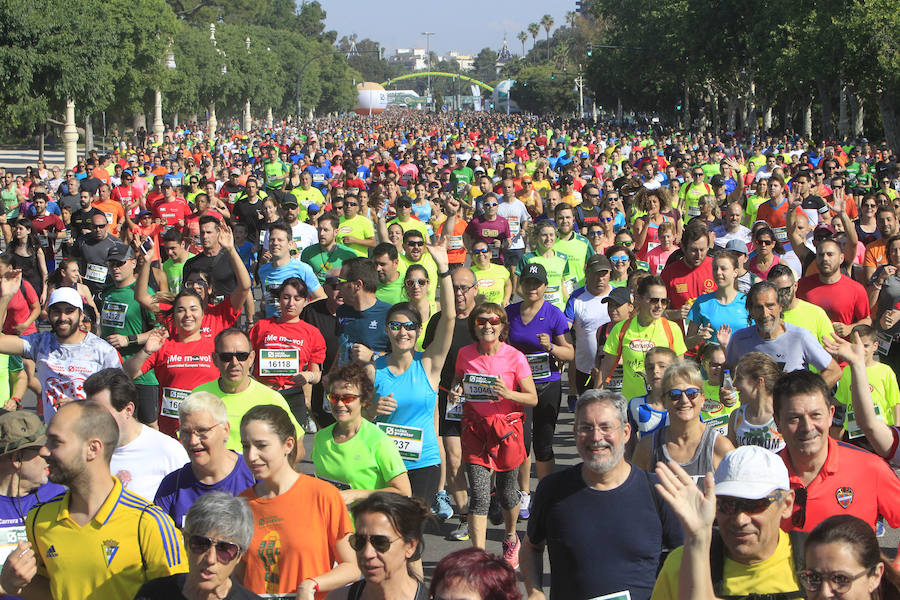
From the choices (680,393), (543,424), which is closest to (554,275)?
(543,424)

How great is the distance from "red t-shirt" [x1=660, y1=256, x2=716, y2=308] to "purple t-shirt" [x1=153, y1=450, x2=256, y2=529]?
17.9 feet

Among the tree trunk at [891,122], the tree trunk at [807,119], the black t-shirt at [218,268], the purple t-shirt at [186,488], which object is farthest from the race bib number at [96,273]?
the tree trunk at [807,119]

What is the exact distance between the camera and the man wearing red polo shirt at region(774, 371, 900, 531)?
15.2 ft

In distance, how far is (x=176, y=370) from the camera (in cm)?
728

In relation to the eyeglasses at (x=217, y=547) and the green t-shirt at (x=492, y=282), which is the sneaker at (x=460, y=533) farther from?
the eyeglasses at (x=217, y=547)

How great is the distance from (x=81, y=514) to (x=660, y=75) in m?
72.5

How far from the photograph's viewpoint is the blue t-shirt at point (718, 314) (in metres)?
8.36

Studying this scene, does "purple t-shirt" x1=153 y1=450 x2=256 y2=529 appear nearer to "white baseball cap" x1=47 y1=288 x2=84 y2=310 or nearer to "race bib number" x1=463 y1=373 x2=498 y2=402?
"race bib number" x1=463 y1=373 x2=498 y2=402

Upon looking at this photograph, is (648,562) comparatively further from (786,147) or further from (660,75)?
(660,75)

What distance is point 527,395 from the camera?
7008 mm

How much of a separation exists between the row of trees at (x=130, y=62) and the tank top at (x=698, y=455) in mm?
31679

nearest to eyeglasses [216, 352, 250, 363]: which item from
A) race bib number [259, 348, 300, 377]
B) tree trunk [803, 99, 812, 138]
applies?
race bib number [259, 348, 300, 377]

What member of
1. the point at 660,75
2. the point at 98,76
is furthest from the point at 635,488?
the point at 660,75

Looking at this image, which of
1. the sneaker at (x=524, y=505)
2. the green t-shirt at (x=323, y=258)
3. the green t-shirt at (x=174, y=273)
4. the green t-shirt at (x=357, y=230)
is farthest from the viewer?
the green t-shirt at (x=357, y=230)
